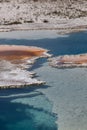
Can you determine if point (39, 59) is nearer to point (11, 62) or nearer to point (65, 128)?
point (11, 62)

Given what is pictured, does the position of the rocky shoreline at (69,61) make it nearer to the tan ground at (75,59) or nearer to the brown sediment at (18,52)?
the tan ground at (75,59)

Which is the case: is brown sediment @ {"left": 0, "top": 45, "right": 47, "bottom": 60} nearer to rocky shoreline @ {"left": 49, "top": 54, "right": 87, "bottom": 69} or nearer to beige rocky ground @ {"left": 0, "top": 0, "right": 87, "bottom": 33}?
rocky shoreline @ {"left": 49, "top": 54, "right": 87, "bottom": 69}

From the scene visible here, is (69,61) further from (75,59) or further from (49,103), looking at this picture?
(49,103)

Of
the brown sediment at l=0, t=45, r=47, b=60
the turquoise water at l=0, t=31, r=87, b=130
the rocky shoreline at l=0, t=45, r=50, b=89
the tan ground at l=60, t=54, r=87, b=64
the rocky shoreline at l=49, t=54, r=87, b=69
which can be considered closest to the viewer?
the turquoise water at l=0, t=31, r=87, b=130

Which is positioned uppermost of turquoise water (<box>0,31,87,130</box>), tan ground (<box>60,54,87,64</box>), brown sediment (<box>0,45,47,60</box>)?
tan ground (<box>60,54,87,64</box>)

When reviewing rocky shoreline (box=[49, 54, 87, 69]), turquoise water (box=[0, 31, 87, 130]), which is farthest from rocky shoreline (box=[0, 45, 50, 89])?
rocky shoreline (box=[49, 54, 87, 69])

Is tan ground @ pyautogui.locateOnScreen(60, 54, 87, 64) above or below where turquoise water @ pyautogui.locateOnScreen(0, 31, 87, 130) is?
above

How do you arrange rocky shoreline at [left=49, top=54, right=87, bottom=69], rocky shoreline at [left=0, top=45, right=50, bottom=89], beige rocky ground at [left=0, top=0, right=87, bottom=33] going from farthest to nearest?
beige rocky ground at [left=0, top=0, right=87, bottom=33], rocky shoreline at [left=49, top=54, right=87, bottom=69], rocky shoreline at [left=0, top=45, right=50, bottom=89]
